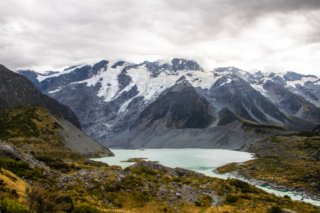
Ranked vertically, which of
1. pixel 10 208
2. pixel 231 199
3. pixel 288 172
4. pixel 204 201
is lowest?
pixel 288 172

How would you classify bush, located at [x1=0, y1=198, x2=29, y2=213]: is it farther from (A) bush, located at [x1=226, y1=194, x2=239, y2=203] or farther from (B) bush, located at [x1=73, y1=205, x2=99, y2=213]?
(A) bush, located at [x1=226, y1=194, x2=239, y2=203]

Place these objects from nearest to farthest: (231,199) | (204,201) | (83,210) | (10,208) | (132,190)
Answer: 1. (10,208)
2. (83,210)
3. (132,190)
4. (204,201)
5. (231,199)

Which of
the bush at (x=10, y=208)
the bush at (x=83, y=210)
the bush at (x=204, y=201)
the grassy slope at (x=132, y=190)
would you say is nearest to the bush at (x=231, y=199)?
the grassy slope at (x=132, y=190)

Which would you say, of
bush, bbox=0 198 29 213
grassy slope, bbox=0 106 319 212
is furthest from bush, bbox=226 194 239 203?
bush, bbox=0 198 29 213

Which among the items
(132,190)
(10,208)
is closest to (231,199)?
(132,190)

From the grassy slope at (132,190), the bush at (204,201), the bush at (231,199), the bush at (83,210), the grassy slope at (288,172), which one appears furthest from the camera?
the grassy slope at (288,172)

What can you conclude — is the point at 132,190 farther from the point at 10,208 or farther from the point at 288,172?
the point at 288,172

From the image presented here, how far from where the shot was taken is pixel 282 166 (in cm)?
18262

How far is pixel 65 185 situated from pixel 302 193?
8051cm

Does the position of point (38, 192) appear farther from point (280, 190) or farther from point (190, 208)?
point (280, 190)

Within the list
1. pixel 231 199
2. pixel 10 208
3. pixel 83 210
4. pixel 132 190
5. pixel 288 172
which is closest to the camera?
pixel 10 208

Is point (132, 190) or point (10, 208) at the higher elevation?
point (10, 208)

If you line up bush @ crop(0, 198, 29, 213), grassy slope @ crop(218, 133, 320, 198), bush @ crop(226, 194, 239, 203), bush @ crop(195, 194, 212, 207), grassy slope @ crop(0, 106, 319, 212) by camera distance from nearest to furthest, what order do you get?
bush @ crop(0, 198, 29, 213)
grassy slope @ crop(0, 106, 319, 212)
bush @ crop(195, 194, 212, 207)
bush @ crop(226, 194, 239, 203)
grassy slope @ crop(218, 133, 320, 198)

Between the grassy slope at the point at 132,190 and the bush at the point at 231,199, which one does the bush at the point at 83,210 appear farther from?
the bush at the point at 231,199
